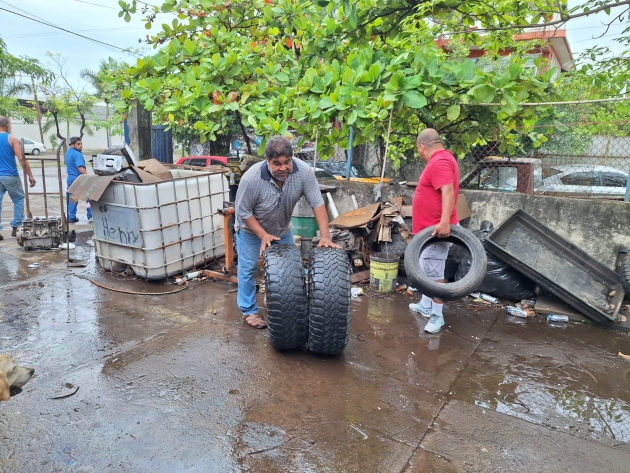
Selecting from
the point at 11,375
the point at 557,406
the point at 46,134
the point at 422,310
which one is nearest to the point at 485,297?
the point at 422,310

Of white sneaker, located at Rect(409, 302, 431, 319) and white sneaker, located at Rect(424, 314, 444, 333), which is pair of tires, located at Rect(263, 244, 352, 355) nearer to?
white sneaker, located at Rect(424, 314, 444, 333)

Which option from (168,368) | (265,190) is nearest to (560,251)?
(265,190)

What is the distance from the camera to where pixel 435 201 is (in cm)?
399

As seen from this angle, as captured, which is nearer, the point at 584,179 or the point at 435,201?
the point at 435,201

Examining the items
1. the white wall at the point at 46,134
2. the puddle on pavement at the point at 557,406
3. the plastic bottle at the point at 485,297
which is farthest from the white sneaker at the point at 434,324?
the white wall at the point at 46,134

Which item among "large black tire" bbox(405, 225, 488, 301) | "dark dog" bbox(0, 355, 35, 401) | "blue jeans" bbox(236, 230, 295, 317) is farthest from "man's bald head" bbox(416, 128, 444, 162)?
"dark dog" bbox(0, 355, 35, 401)

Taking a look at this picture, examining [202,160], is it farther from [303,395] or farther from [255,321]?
[303,395]

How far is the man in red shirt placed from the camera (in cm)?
377

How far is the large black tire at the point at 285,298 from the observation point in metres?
3.28

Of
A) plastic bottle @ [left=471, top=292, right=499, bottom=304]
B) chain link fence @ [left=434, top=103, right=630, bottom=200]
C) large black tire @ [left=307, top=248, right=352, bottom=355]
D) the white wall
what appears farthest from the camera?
the white wall

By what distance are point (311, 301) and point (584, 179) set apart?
595 cm

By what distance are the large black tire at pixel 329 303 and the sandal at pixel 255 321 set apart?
0.80 metres

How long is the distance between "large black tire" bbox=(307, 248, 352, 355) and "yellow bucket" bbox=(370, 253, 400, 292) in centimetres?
187

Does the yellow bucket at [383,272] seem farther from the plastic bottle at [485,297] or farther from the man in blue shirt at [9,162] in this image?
the man in blue shirt at [9,162]
